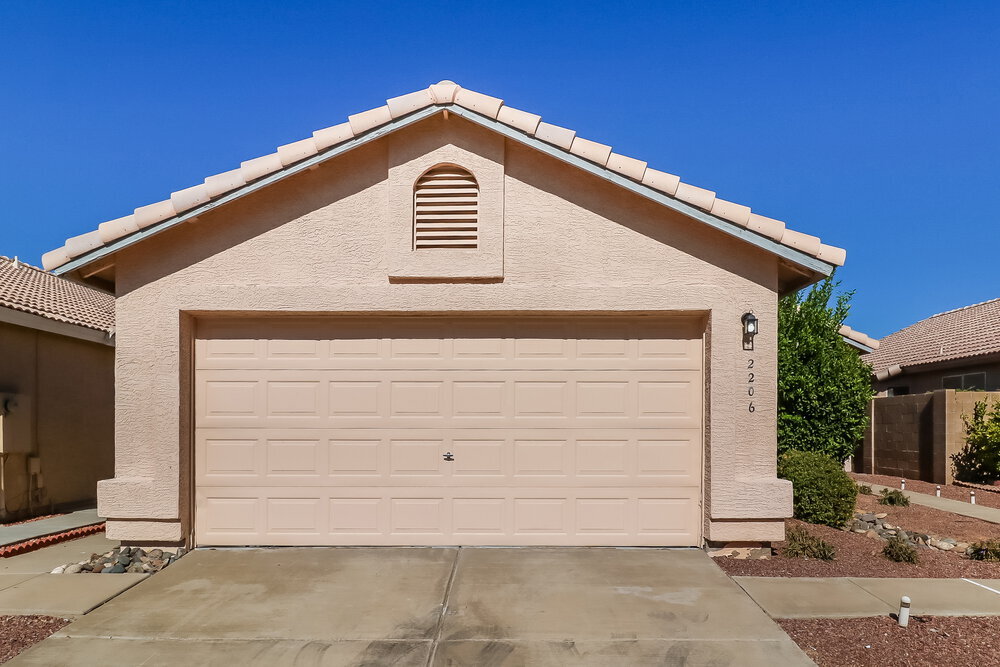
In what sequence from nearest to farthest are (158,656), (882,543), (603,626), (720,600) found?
(158,656)
(603,626)
(720,600)
(882,543)

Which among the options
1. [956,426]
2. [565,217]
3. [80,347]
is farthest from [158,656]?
[956,426]

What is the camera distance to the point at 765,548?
250 inches

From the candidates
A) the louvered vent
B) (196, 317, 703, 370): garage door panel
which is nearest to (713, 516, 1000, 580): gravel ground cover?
(196, 317, 703, 370): garage door panel

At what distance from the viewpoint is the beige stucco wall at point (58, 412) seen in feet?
30.0

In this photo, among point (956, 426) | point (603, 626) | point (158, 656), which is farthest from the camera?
point (956, 426)

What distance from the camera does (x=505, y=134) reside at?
6.29 metres

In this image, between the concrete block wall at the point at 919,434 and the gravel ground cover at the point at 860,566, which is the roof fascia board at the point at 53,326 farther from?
the concrete block wall at the point at 919,434

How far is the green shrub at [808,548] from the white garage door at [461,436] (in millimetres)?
1053

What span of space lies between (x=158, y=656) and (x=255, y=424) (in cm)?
273

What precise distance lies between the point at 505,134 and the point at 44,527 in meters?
8.03

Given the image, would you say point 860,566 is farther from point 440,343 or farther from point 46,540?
point 46,540

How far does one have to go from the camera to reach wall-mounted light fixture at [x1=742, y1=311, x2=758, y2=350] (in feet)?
20.6

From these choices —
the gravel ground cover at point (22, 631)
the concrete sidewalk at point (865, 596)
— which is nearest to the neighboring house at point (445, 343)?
the concrete sidewalk at point (865, 596)

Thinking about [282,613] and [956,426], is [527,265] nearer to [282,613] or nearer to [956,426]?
[282,613]
